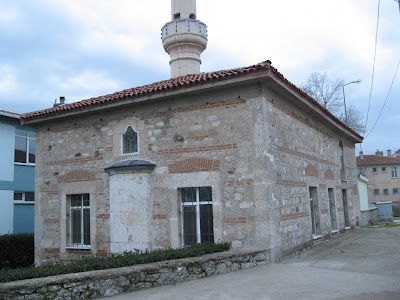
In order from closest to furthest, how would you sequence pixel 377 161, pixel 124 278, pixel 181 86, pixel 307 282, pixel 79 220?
pixel 124 278, pixel 307 282, pixel 181 86, pixel 79 220, pixel 377 161

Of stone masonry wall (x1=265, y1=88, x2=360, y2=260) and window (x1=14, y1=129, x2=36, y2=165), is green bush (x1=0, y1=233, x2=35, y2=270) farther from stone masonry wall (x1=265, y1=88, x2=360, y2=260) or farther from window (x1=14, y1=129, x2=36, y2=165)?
stone masonry wall (x1=265, y1=88, x2=360, y2=260)

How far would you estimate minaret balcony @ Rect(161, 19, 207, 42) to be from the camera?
14.4 m

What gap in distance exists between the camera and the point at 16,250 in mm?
14008

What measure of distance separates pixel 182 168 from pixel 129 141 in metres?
2.05

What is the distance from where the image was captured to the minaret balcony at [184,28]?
47.3ft

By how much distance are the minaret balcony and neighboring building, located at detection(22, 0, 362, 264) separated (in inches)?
161

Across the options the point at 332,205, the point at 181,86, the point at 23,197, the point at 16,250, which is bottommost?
the point at 16,250

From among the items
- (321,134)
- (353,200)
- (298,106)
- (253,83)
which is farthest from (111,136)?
(353,200)

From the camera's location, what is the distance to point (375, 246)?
458 inches

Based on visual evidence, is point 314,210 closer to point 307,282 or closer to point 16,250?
point 307,282

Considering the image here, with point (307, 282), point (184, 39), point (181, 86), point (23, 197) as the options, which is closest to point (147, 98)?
point (181, 86)

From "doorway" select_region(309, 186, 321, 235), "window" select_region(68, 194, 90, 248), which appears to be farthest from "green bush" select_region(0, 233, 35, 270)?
"doorway" select_region(309, 186, 321, 235)

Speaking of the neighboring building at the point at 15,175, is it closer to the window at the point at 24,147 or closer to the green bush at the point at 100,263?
the window at the point at 24,147

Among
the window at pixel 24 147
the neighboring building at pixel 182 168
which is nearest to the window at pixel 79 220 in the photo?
the neighboring building at pixel 182 168
